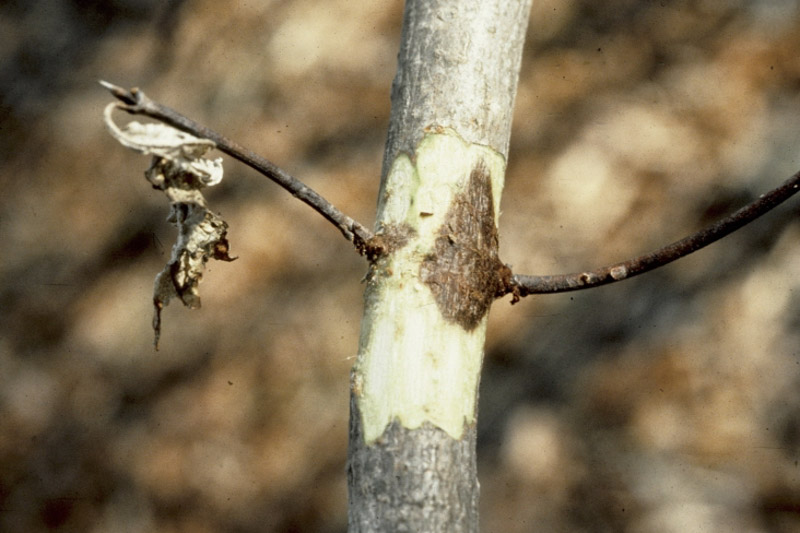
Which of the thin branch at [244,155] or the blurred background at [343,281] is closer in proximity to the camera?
the thin branch at [244,155]

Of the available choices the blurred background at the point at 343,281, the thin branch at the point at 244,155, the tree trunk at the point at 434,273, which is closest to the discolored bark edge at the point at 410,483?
the tree trunk at the point at 434,273

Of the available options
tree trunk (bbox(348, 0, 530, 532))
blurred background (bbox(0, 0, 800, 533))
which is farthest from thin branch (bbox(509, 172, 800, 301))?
blurred background (bbox(0, 0, 800, 533))

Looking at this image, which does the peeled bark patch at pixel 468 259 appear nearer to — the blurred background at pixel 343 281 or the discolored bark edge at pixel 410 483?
the discolored bark edge at pixel 410 483

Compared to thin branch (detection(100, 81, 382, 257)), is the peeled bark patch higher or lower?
lower

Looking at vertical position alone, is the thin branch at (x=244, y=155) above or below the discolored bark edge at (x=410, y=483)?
above

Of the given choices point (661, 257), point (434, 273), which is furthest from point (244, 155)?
point (661, 257)

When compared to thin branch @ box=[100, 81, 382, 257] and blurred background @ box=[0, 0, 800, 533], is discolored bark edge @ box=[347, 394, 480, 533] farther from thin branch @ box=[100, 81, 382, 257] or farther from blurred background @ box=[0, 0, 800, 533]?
blurred background @ box=[0, 0, 800, 533]

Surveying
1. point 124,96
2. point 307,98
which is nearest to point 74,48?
point 307,98
